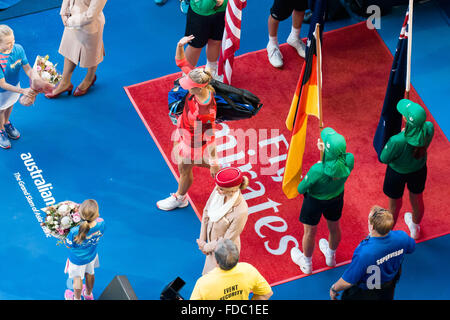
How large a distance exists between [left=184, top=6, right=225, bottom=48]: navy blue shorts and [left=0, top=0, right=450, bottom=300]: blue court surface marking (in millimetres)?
833

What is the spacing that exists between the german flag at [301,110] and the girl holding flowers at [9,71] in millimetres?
2662

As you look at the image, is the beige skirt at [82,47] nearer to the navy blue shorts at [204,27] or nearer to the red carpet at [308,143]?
the red carpet at [308,143]

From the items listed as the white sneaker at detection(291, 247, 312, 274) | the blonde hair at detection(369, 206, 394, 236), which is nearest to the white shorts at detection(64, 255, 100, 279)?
the white sneaker at detection(291, 247, 312, 274)

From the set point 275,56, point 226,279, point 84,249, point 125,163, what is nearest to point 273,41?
point 275,56

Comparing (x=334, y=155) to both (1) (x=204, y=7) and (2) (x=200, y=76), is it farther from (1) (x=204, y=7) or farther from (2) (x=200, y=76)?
(1) (x=204, y=7)

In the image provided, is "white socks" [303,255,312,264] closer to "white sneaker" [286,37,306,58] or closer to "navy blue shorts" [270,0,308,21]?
"white sneaker" [286,37,306,58]

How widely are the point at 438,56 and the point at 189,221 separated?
3.91m

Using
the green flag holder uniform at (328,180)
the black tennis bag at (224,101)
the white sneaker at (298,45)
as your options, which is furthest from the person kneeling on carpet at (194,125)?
the white sneaker at (298,45)

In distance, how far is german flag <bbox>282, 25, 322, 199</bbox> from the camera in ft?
24.7

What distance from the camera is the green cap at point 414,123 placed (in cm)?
692

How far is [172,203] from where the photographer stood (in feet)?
26.6

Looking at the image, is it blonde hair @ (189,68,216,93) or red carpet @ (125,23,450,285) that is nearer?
blonde hair @ (189,68,216,93)

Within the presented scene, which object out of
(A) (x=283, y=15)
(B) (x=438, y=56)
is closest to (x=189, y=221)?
(A) (x=283, y=15)

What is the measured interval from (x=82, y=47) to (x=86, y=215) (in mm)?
2893
